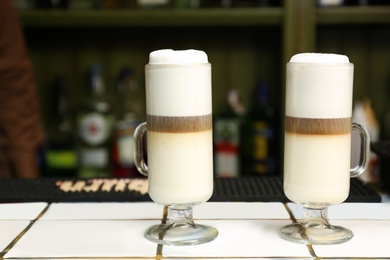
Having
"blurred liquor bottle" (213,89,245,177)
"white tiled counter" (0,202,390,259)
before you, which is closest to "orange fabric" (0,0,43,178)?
"blurred liquor bottle" (213,89,245,177)

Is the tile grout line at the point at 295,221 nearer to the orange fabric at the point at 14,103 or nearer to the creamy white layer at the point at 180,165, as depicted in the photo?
the creamy white layer at the point at 180,165

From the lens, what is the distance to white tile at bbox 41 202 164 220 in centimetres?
89

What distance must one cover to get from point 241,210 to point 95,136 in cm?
106

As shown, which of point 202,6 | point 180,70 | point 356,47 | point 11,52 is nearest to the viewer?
point 180,70

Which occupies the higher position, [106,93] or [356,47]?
[356,47]

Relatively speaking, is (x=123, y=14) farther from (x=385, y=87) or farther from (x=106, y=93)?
(x=385, y=87)

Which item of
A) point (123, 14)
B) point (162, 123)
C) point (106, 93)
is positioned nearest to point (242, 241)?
point (162, 123)

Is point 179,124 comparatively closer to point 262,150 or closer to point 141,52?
point 262,150

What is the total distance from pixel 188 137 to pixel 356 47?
1410mm

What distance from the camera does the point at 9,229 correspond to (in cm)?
83

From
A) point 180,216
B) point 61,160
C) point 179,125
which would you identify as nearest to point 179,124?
point 179,125

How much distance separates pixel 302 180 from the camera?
77 centimetres

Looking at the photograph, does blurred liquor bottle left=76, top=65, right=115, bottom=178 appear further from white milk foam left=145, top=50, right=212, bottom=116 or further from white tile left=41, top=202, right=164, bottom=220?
white milk foam left=145, top=50, right=212, bottom=116

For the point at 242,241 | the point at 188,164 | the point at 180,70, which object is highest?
the point at 180,70
